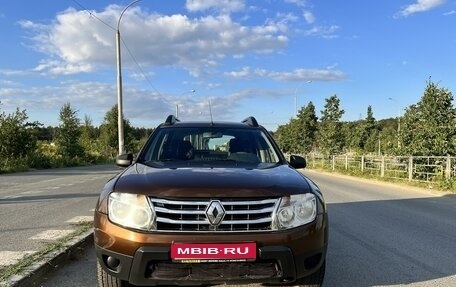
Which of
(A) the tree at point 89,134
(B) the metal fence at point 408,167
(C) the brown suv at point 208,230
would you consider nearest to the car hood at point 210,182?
(C) the brown suv at point 208,230

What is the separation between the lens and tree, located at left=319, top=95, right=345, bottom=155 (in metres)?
37.7

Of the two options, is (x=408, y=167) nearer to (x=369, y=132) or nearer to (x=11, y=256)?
(x=11, y=256)

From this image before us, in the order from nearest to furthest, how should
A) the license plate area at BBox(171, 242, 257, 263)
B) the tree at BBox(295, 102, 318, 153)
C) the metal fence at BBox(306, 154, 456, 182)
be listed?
the license plate area at BBox(171, 242, 257, 263) → the metal fence at BBox(306, 154, 456, 182) → the tree at BBox(295, 102, 318, 153)

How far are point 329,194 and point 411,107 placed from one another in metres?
8.95

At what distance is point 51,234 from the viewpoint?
6871 millimetres

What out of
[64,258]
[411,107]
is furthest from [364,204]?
[411,107]

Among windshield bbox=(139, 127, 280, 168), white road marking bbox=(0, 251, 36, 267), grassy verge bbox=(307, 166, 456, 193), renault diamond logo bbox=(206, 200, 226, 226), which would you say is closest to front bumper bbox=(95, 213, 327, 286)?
renault diamond logo bbox=(206, 200, 226, 226)

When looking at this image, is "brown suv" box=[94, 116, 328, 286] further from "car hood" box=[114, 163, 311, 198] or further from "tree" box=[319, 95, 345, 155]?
"tree" box=[319, 95, 345, 155]

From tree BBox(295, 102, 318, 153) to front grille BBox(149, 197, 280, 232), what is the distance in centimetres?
4326

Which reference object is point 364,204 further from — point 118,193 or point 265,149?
point 118,193

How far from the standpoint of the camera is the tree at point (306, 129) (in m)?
46.8

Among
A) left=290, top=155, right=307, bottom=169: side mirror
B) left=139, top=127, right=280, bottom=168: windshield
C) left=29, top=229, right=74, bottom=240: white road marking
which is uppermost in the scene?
left=139, top=127, right=280, bottom=168: windshield

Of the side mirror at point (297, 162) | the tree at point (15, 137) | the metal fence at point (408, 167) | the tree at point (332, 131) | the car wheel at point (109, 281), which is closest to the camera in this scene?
the car wheel at point (109, 281)

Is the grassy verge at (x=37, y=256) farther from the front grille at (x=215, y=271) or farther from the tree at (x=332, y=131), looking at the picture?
the tree at (x=332, y=131)
